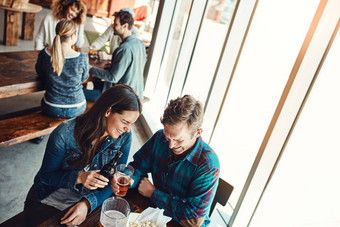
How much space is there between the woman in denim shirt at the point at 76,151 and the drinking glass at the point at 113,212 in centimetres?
16

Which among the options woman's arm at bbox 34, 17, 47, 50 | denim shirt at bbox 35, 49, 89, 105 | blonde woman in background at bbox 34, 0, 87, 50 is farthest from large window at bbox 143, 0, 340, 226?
woman's arm at bbox 34, 17, 47, 50

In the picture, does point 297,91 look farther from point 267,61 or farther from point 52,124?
point 52,124

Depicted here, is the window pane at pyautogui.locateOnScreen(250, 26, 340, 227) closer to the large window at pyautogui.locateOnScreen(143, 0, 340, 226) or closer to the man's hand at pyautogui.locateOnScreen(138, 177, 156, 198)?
the large window at pyautogui.locateOnScreen(143, 0, 340, 226)

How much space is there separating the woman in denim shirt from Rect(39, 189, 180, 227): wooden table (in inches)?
3.9

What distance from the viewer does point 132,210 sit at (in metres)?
1.48

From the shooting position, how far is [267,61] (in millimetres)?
2402

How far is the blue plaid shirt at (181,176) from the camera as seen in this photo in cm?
153

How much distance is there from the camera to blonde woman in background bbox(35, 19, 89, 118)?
2.51 metres

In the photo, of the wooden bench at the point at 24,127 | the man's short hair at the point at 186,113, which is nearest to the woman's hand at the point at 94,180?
the man's short hair at the point at 186,113

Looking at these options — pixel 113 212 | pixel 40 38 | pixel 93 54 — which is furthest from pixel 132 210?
pixel 40 38

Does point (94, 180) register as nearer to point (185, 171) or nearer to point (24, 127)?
point (185, 171)

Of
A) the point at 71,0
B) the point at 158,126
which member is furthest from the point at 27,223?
the point at 71,0

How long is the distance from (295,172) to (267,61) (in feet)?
3.20

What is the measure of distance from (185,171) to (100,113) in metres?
0.61
